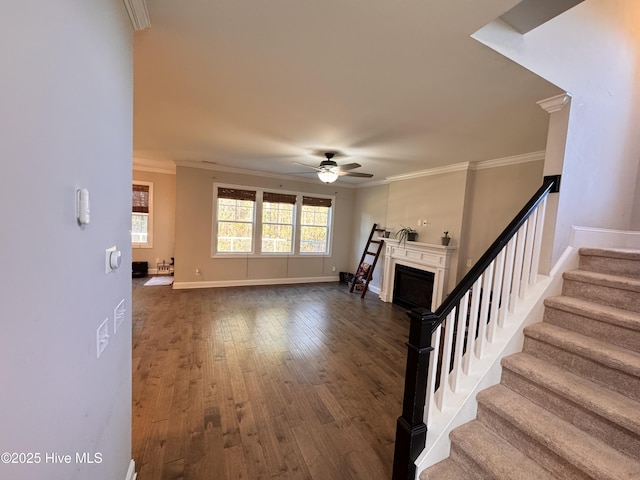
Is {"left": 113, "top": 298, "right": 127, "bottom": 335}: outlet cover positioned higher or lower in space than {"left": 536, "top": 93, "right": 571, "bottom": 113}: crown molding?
lower

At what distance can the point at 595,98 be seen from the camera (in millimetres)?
2023

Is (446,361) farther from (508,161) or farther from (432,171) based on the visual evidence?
(432,171)

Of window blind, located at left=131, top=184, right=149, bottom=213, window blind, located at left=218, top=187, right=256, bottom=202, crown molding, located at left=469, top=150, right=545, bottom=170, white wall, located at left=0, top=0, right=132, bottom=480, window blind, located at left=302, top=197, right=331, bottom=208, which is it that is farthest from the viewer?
window blind, located at left=302, top=197, right=331, bottom=208

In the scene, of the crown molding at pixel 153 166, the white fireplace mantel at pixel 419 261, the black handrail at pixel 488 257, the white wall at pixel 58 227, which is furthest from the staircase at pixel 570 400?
the crown molding at pixel 153 166

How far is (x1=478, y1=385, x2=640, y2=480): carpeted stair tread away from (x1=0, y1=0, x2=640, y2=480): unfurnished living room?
0.04 feet

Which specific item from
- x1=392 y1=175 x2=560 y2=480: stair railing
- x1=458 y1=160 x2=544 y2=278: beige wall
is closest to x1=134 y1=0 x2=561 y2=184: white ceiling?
x1=458 y1=160 x2=544 y2=278: beige wall

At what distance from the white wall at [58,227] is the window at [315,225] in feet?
17.6

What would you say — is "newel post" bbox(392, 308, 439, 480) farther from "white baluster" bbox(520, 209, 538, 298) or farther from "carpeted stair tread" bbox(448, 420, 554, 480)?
"white baluster" bbox(520, 209, 538, 298)

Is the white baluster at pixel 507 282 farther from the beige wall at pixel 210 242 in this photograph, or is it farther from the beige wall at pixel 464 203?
the beige wall at pixel 210 242

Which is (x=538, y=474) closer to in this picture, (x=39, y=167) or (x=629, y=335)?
(x=629, y=335)

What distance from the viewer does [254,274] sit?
241 inches

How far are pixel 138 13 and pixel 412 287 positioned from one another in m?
4.95

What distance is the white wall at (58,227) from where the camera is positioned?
1.73 feet

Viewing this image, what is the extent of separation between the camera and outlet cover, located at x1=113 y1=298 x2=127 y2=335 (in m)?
1.21
